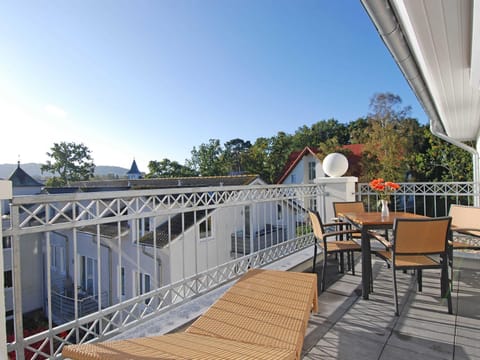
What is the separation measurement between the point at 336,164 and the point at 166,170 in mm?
36045

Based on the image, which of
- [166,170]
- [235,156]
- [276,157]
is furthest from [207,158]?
[276,157]

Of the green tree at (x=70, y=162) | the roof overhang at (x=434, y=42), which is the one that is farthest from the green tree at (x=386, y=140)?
the green tree at (x=70, y=162)

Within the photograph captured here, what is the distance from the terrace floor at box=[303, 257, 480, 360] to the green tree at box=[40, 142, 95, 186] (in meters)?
41.3

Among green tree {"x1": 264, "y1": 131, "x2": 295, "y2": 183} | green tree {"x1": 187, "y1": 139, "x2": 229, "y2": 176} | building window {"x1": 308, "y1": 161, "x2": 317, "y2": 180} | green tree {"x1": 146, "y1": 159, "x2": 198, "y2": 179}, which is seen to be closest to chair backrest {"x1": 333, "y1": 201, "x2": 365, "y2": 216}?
building window {"x1": 308, "y1": 161, "x2": 317, "y2": 180}

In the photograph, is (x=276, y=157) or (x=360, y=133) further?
(x=276, y=157)

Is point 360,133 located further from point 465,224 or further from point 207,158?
point 207,158

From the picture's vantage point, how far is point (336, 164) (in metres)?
5.09

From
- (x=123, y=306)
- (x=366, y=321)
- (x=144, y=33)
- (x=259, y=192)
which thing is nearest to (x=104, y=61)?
(x=144, y=33)

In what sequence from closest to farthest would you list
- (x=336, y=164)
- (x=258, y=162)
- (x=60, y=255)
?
(x=336, y=164) < (x=60, y=255) < (x=258, y=162)

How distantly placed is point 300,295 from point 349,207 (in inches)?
109

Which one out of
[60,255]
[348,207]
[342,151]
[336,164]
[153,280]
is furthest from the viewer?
[342,151]

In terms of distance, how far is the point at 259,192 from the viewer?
353cm

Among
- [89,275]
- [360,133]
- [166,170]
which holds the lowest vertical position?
[89,275]

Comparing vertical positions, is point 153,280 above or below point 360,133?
below
